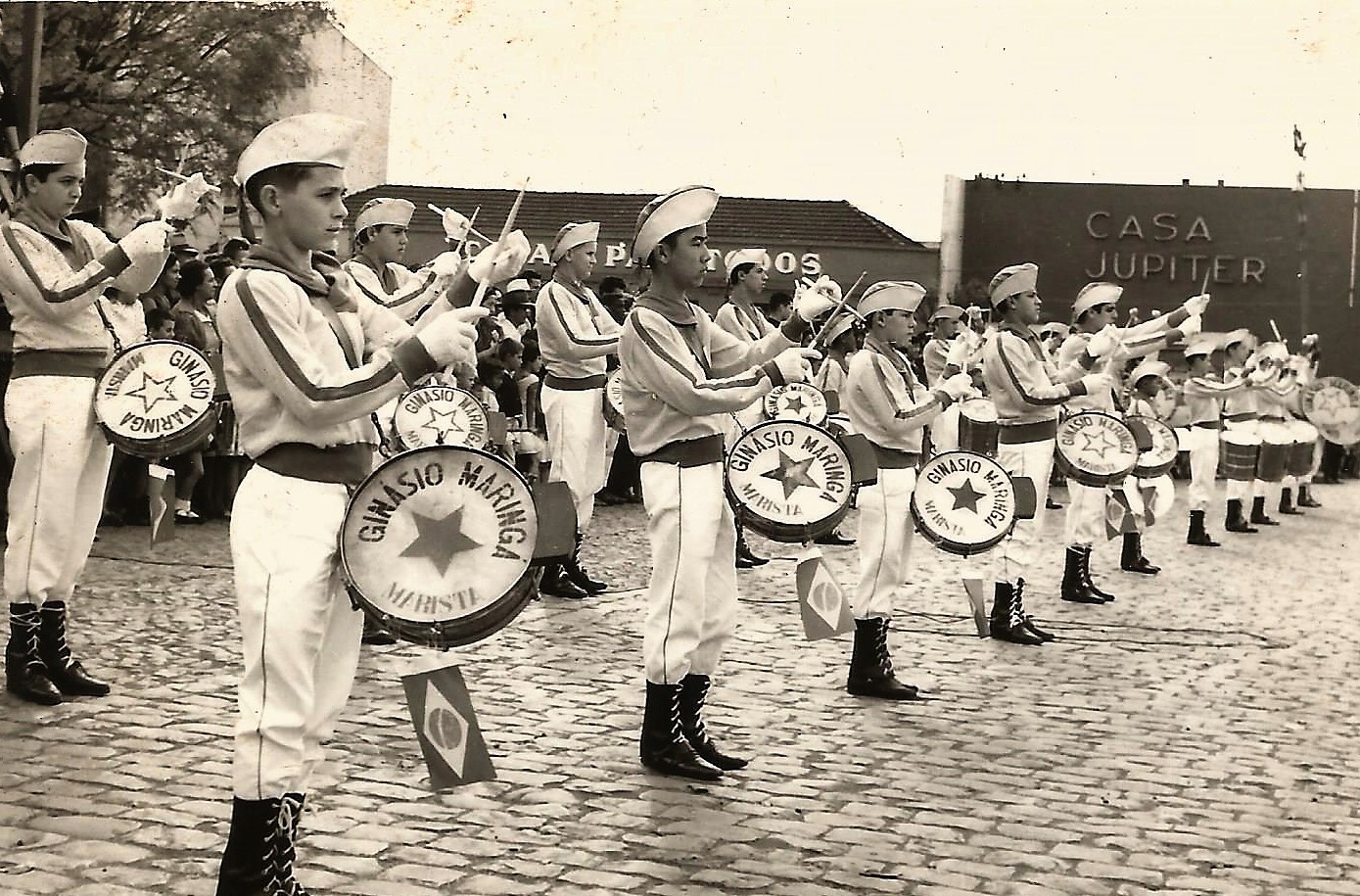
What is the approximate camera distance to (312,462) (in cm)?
412

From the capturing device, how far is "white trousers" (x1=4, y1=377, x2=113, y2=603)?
253 inches

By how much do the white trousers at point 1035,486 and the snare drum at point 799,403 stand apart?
3901 mm

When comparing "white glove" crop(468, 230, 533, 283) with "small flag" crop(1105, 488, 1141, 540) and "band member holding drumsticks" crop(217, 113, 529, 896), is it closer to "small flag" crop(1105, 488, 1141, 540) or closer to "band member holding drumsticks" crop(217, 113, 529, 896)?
"band member holding drumsticks" crop(217, 113, 529, 896)

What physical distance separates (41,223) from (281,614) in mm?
3307

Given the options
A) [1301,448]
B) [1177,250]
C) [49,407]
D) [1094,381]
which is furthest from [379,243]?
[1177,250]

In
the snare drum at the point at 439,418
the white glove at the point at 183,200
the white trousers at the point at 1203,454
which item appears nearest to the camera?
the white glove at the point at 183,200

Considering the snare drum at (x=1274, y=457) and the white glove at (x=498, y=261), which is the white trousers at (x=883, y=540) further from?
the snare drum at (x=1274, y=457)

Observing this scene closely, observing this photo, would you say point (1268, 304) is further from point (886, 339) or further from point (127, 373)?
point (127, 373)

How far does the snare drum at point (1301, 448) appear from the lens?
1827 centimetres

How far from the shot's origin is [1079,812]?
569 centimetres

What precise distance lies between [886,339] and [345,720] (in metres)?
3.37

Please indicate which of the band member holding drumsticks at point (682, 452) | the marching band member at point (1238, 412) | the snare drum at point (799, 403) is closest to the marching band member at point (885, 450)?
the band member holding drumsticks at point (682, 452)

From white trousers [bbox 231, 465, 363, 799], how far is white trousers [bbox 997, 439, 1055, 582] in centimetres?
623

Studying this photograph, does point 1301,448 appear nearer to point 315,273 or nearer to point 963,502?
point 963,502
